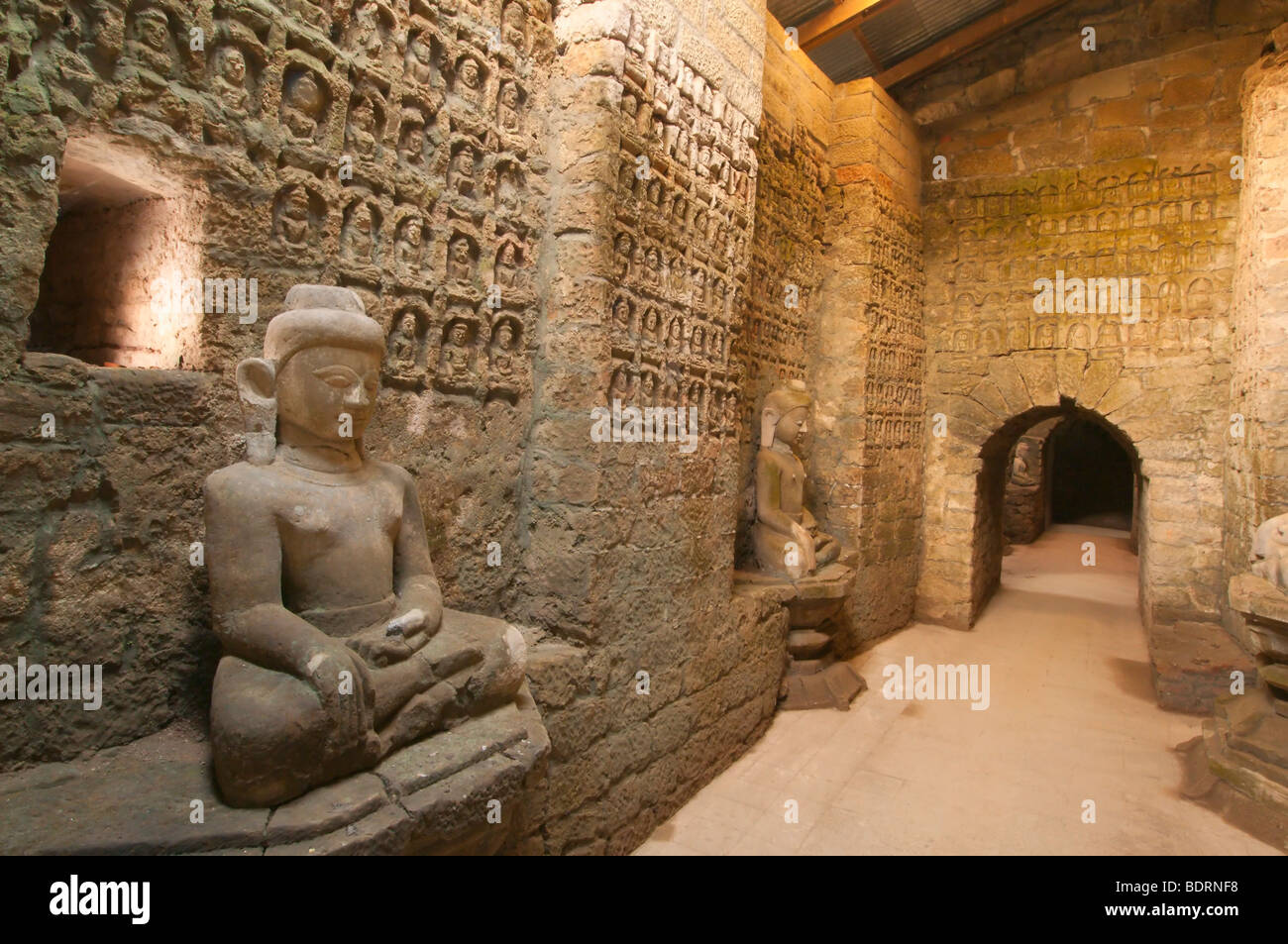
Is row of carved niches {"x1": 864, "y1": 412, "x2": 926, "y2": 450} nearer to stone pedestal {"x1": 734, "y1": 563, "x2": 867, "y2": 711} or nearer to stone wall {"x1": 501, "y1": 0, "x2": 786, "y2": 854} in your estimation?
stone pedestal {"x1": 734, "y1": 563, "x2": 867, "y2": 711}

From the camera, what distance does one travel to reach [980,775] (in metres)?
4.21

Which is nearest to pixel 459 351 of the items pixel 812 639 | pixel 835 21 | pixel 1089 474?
pixel 812 639

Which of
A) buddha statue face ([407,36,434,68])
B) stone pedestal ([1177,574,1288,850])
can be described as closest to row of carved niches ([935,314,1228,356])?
stone pedestal ([1177,574,1288,850])

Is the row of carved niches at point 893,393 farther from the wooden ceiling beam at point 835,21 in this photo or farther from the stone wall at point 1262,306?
the wooden ceiling beam at point 835,21

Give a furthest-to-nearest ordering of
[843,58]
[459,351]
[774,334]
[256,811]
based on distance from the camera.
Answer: [843,58]
[774,334]
[459,351]
[256,811]

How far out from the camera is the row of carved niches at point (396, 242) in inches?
90.0

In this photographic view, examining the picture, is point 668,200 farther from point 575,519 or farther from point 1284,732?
point 1284,732

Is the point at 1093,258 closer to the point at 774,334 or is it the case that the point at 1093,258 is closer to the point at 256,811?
the point at 774,334

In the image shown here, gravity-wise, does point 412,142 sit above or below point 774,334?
above

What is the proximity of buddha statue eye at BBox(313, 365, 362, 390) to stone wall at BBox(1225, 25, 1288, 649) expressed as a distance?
18.4 ft

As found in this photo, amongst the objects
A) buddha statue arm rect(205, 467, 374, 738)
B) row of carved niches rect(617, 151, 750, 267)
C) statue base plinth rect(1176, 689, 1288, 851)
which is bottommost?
statue base plinth rect(1176, 689, 1288, 851)

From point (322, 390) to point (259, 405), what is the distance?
178 millimetres

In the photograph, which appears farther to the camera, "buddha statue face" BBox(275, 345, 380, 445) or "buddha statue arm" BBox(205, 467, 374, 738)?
"buddha statue face" BBox(275, 345, 380, 445)

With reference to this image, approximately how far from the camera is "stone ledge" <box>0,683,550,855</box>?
5.12 ft
